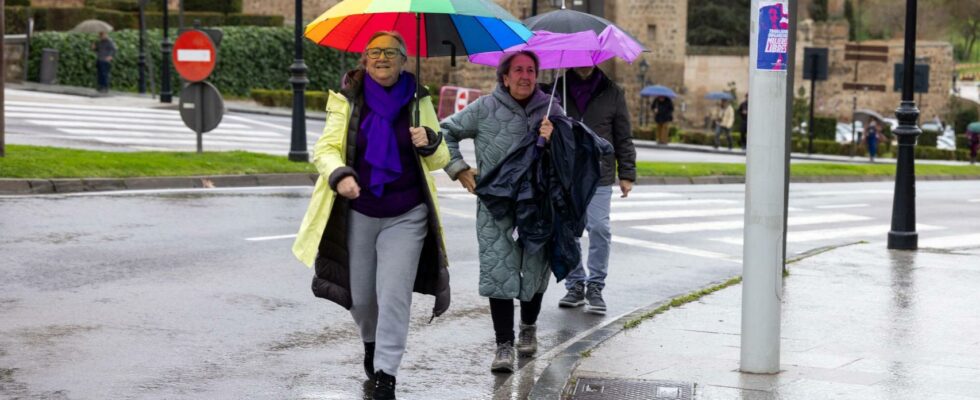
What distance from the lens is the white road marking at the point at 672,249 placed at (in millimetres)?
13105

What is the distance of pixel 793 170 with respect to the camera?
28172mm

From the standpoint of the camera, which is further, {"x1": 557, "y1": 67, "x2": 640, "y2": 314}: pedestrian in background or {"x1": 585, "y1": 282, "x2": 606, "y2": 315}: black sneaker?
{"x1": 585, "y1": 282, "x2": 606, "y2": 315}: black sneaker

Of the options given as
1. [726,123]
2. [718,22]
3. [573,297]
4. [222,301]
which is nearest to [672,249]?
[573,297]

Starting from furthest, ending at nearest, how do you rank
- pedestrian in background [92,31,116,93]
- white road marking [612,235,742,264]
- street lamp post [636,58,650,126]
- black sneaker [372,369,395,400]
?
street lamp post [636,58,650,126]
pedestrian in background [92,31,116,93]
white road marking [612,235,742,264]
black sneaker [372,369,395,400]

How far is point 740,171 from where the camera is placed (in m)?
26.2

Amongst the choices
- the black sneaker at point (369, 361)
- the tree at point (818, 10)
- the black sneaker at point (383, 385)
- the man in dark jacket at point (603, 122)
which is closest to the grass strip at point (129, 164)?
the man in dark jacket at point (603, 122)

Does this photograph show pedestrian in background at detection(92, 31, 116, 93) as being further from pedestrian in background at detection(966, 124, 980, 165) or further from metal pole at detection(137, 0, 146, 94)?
pedestrian in background at detection(966, 124, 980, 165)

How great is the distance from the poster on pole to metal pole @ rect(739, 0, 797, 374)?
2 cm

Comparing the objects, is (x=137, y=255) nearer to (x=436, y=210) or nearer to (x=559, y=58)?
(x=559, y=58)

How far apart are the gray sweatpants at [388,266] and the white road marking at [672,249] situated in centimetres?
662

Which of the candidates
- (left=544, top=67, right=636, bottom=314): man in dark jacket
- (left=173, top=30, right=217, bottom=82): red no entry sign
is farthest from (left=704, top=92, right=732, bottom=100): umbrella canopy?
(left=544, top=67, right=636, bottom=314): man in dark jacket

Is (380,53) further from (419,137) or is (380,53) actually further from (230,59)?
(230,59)

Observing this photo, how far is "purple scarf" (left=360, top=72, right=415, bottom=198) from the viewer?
656 cm

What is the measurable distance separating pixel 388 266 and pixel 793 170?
73.5ft
